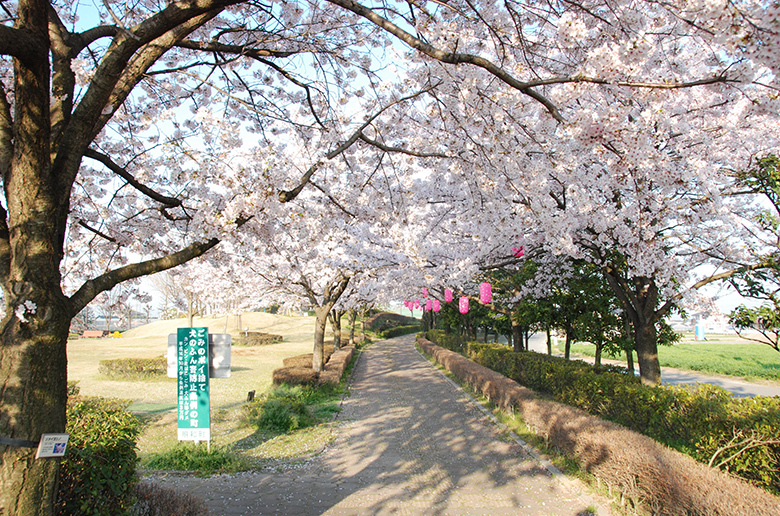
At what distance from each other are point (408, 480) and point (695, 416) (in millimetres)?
4107

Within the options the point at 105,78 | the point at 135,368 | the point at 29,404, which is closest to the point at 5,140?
the point at 105,78

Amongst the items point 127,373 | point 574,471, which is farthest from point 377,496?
point 127,373

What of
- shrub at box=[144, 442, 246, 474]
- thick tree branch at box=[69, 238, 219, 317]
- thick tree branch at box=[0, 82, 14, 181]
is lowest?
shrub at box=[144, 442, 246, 474]

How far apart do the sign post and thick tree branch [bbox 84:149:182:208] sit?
126 inches

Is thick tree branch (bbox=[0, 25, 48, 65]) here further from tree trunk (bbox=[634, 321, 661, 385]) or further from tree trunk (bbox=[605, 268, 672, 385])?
tree trunk (bbox=[634, 321, 661, 385])

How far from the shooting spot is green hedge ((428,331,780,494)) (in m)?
4.84

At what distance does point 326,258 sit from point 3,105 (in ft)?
36.0

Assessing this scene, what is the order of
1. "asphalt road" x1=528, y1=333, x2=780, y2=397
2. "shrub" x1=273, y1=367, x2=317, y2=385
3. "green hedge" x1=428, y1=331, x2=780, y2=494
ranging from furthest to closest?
"asphalt road" x1=528, y1=333, x2=780, y2=397, "shrub" x1=273, y1=367, x2=317, y2=385, "green hedge" x1=428, y1=331, x2=780, y2=494

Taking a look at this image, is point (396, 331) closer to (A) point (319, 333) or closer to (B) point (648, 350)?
(A) point (319, 333)

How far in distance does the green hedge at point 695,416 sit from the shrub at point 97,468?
5905 mm

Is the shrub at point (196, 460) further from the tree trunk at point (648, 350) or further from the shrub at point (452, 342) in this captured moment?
the shrub at point (452, 342)

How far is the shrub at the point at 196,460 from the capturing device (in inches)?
256

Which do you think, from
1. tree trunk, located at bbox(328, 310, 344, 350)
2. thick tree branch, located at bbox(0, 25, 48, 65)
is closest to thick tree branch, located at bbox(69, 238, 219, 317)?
thick tree branch, located at bbox(0, 25, 48, 65)

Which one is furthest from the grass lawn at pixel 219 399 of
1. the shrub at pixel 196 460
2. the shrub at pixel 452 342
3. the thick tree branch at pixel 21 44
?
the shrub at pixel 452 342
